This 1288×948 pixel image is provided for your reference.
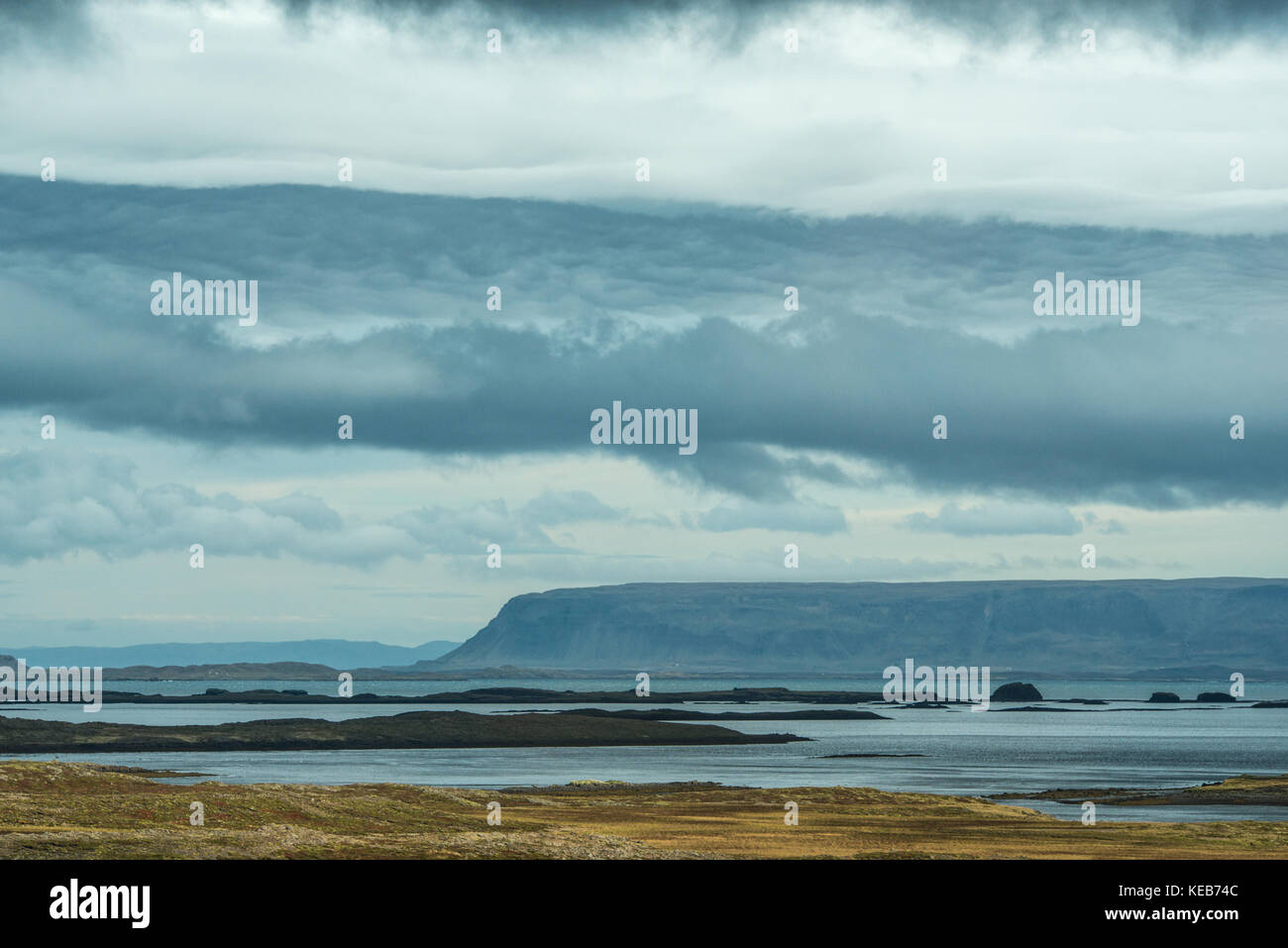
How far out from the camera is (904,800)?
306 feet

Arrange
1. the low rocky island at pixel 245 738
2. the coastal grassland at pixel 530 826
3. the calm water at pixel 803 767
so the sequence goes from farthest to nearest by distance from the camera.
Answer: the low rocky island at pixel 245 738 → the calm water at pixel 803 767 → the coastal grassland at pixel 530 826

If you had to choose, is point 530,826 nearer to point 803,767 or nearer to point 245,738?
point 803,767

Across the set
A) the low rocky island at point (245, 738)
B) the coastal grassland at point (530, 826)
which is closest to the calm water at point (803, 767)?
the low rocky island at point (245, 738)

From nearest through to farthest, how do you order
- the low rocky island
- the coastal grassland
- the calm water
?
the coastal grassland → the calm water → the low rocky island

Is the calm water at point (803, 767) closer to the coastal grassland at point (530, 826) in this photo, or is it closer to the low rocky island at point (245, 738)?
the low rocky island at point (245, 738)

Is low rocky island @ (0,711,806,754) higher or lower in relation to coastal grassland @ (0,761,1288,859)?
lower

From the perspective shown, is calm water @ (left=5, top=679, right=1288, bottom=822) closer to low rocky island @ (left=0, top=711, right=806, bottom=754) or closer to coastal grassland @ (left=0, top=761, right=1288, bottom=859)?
low rocky island @ (left=0, top=711, right=806, bottom=754)

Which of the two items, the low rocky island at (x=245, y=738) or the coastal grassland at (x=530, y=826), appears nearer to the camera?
the coastal grassland at (x=530, y=826)

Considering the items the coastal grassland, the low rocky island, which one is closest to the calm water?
the low rocky island

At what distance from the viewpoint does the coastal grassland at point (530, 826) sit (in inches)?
2122

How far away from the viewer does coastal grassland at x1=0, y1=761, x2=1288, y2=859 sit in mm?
53906

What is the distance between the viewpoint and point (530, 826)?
72.2 metres
